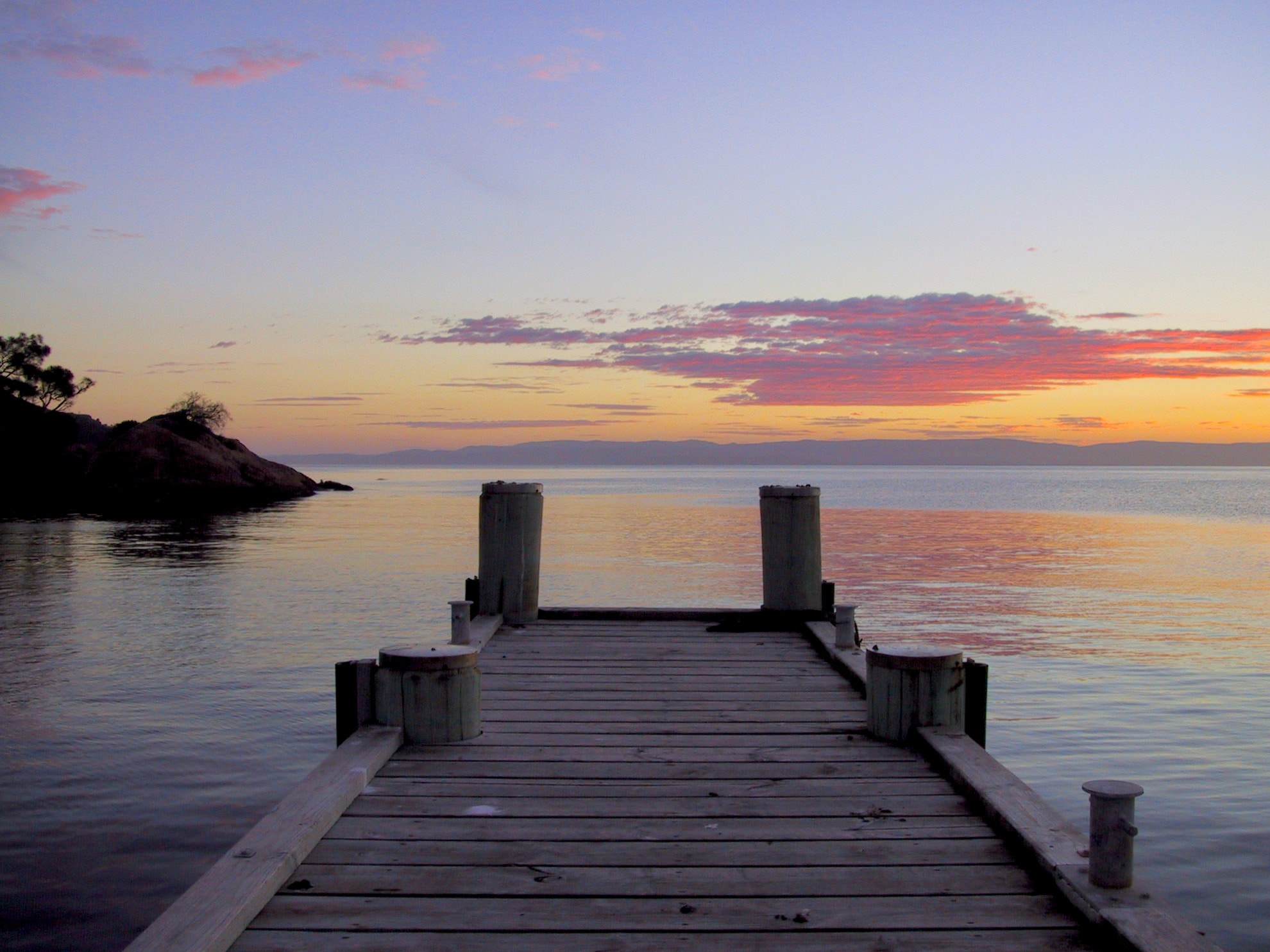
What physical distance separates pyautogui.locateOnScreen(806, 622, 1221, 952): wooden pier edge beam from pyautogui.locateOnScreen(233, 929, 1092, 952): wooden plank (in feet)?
0.57

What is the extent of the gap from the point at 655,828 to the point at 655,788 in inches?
24.0

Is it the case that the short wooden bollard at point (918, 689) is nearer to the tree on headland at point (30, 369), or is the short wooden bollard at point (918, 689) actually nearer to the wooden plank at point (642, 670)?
the wooden plank at point (642, 670)

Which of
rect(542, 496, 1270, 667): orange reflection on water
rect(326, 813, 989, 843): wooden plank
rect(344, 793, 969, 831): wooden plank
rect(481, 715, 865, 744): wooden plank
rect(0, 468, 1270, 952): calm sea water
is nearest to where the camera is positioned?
rect(326, 813, 989, 843): wooden plank

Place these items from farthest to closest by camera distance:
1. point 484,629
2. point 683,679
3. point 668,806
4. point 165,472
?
1. point 165,472
2. point 484,629
3. point 683,679
4. point 668,806

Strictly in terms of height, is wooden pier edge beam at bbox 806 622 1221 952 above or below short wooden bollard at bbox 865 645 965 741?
below

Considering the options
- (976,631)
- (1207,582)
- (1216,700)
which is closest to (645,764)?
(1216,700)

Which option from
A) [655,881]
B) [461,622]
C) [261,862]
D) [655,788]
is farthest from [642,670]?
[261,862]

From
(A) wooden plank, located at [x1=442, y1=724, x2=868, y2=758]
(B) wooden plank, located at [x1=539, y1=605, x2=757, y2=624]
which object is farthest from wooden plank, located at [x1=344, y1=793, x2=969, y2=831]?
Result: (B) wooden plank, located at [x1=539, y1=605, x2=757, y2=624]

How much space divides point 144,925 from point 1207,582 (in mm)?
26421

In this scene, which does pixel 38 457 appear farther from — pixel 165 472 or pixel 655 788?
pixel 655 788

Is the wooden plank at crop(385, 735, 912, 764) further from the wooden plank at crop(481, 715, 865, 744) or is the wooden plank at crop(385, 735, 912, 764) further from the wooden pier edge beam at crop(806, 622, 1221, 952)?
the wooden pier edge beam at crop(806, 622, 1221, 952)

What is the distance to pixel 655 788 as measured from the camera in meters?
5.54

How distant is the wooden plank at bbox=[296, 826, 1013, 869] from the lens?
450 centimetres

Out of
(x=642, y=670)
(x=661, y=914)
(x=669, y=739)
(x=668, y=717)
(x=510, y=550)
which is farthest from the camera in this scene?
(x=510, y=550)
